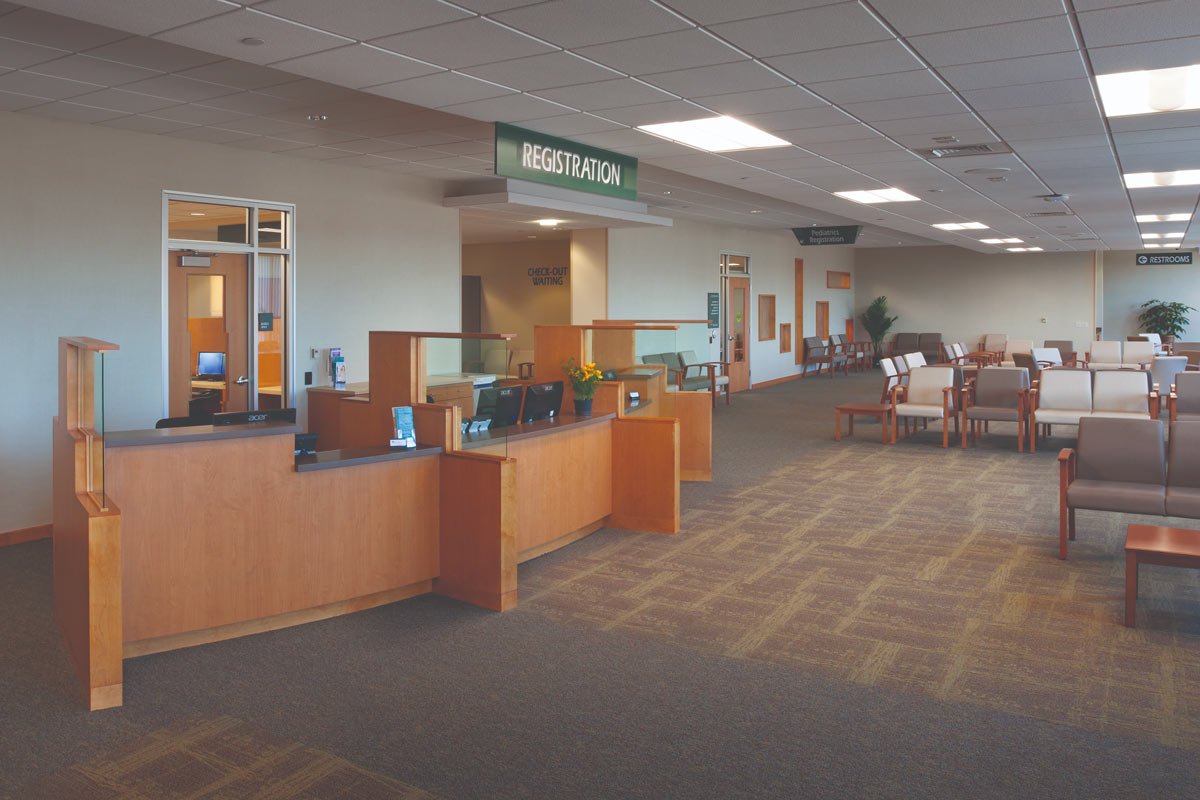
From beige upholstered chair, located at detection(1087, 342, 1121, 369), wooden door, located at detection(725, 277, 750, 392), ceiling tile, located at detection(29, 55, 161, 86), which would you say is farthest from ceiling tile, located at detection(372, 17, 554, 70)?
beige upholstered chair, located at detection(1087, 342, 1121, 369)

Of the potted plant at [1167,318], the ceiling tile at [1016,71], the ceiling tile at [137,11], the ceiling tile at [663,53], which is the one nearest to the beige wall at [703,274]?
the potted plant at [1167,318]

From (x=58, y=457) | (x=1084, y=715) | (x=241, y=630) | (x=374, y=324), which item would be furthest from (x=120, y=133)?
(x=1084, y=715)

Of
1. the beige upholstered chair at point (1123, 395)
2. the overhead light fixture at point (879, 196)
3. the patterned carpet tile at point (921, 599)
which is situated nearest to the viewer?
the patterned carpet tile at point (921, 599)

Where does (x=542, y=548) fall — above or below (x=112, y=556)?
Answer: below

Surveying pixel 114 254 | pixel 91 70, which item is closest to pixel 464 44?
pixel 91 70

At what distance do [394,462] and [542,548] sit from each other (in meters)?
1.43

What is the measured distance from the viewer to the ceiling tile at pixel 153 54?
4.88 metres

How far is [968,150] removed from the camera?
281 inches

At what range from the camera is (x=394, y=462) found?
5.02 m

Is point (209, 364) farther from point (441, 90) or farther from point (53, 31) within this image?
point (441, 90)

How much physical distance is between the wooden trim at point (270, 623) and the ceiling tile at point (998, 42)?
150 inches

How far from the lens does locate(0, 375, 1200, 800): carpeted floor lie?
10.5 feet

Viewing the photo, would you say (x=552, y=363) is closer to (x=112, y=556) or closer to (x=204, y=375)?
(x=204, y=375)

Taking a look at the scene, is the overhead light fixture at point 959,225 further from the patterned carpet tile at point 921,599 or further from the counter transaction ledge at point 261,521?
the counter transaction ledge at point 261,521
